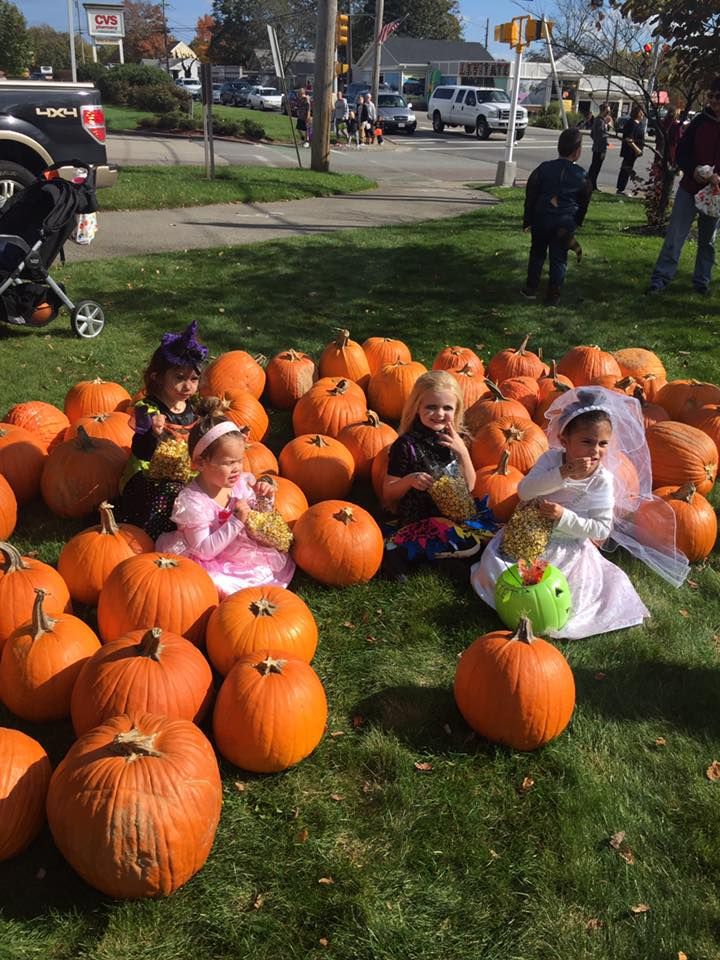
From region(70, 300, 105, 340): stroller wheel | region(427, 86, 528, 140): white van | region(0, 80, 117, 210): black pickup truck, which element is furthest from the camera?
region(427, 86, 528, 140): white van

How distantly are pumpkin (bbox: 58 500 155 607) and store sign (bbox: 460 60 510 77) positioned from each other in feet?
262

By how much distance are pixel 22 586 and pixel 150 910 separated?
1.55 m

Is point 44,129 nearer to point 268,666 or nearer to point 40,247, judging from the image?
point 40,247

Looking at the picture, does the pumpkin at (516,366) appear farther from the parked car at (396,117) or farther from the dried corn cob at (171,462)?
the parked car at (396,117)

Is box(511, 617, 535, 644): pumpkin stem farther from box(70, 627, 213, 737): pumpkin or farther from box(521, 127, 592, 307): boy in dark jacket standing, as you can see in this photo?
box(521, 127, 592, 307): boy in dark jacket standing

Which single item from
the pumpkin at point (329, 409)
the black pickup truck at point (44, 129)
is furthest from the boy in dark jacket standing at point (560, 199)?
the black pickup truck at point (44, 129)

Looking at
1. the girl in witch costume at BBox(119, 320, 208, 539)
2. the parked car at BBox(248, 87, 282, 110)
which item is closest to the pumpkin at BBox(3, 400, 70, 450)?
the girl in witch costume at BBox(119, 320, 208, 539)

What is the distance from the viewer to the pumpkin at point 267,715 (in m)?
2.98

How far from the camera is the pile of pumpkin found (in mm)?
2500

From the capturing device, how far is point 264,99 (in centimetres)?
5422

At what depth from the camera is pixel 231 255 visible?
10836 mm

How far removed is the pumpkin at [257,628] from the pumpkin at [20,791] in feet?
2.76

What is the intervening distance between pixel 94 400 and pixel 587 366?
12.5 feet

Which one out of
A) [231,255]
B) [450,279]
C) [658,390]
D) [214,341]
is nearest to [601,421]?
[658,390]
